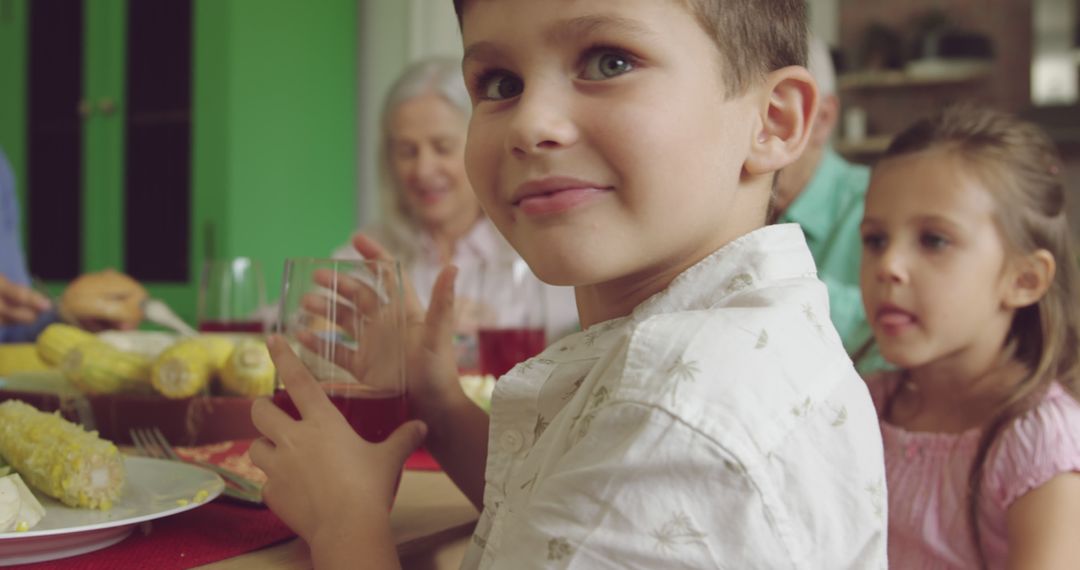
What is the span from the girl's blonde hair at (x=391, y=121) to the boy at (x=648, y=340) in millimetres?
1630

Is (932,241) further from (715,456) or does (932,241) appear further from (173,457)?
(173,457)

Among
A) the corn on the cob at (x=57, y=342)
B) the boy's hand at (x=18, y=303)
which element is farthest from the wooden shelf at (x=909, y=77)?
the corn on the cob at (x=57, y=342)

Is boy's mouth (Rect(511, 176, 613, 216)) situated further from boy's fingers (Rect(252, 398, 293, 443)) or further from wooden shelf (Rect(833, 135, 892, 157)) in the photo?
wooden shelf (Rect(833, 135, 892, 157))

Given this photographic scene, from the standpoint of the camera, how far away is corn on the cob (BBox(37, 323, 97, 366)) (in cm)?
99

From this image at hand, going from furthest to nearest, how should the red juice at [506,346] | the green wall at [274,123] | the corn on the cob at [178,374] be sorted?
the green wall at [274,123] < the red juice at [506,346] < the corn on the cob at [178,374]

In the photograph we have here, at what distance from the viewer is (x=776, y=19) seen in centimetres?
69

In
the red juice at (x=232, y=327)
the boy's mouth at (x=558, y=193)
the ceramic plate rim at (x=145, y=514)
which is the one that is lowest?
the red juice at (x=232, y=327)

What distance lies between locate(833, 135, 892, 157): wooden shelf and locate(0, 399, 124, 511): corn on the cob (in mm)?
4150

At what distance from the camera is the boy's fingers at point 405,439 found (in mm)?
702

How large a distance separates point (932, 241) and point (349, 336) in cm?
73

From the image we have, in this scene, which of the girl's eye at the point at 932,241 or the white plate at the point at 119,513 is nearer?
the white plate at the point at 119,513

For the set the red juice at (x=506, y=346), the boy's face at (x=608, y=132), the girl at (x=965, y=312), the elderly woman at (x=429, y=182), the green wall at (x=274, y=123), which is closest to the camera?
the boy's face at (x=608, y=132)

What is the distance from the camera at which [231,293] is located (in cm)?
142

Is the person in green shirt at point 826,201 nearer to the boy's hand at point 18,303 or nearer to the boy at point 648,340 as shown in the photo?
the boy at point 648,340
